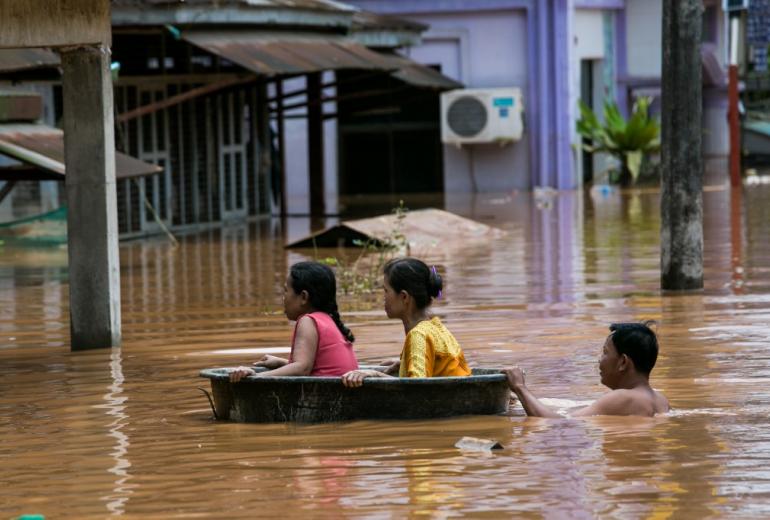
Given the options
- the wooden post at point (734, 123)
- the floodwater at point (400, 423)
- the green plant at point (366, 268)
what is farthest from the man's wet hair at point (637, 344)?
the wooden post at point (734, 123)

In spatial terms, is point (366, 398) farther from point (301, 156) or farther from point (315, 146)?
point (301, 156)

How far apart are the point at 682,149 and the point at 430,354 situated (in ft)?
22.4

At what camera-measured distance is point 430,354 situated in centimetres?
852

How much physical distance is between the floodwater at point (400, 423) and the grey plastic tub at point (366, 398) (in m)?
0.08

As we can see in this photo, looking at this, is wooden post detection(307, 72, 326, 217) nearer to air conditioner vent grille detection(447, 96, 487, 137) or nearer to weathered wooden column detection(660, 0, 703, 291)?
air conditioner vent grille detection(447, 96, 487, 137)

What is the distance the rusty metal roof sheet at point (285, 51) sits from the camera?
23531mm

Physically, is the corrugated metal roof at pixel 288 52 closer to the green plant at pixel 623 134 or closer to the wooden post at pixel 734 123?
the wooden post at pixel 734 123

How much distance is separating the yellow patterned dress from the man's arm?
1.00 ft

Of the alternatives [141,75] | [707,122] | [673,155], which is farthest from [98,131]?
[707,122]

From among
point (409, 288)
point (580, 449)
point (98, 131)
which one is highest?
point (98, 131)

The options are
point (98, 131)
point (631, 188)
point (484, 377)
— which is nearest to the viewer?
point (484, 377)

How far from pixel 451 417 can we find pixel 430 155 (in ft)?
105

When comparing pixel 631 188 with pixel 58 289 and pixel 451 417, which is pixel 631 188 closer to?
pixel 58 289

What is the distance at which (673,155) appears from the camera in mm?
14820
